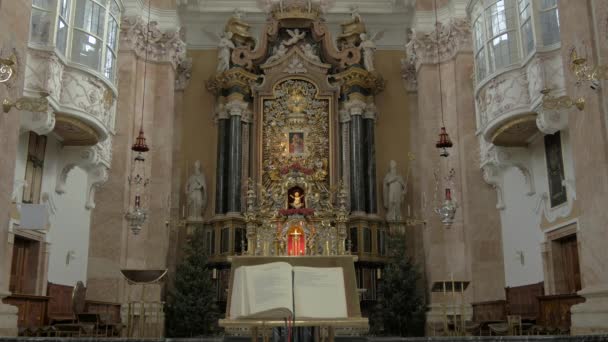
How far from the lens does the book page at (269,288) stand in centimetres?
476

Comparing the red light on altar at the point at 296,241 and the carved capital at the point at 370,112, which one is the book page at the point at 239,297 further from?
the carved capital at the point at 370,112

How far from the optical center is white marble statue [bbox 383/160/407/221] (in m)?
19.7

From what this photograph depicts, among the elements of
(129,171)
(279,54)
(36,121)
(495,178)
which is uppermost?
(279,54)

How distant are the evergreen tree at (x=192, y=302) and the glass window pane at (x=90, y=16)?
266 inches

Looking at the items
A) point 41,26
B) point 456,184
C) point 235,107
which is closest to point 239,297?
point 41,26

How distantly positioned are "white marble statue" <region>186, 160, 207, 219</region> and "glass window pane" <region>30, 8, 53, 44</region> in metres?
7.88

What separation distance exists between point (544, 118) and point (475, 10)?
451 cm

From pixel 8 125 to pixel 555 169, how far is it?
35.0 feet

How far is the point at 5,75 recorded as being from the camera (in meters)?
8.73

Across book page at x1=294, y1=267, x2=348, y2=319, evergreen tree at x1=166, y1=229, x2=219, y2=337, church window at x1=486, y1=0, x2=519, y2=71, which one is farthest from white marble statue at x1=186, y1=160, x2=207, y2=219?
book page at x1=294, y1=267, x2=348, y2=319

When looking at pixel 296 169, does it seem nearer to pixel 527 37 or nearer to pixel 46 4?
pixel 527 37

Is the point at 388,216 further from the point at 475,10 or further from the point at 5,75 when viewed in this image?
the point at 5,75

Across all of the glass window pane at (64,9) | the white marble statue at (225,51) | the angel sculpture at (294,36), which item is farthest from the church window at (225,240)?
the glass window pane at (64,9)

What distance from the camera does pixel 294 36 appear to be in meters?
21.0
